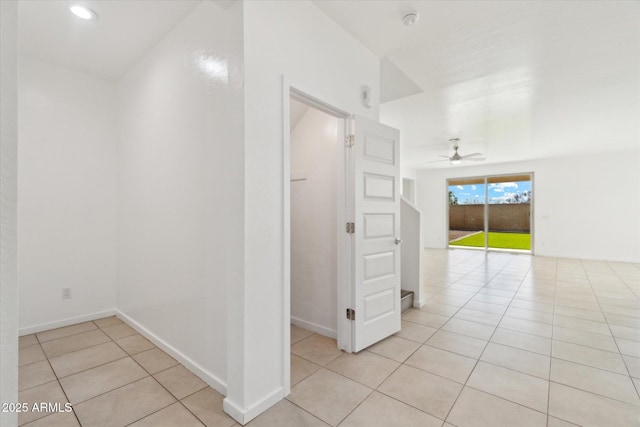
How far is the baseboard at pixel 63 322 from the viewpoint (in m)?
2.83

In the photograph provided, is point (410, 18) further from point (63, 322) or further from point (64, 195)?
point (63, 322)

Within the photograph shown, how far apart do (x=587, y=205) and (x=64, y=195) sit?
10280 mm

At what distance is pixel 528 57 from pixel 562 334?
9.08 feet

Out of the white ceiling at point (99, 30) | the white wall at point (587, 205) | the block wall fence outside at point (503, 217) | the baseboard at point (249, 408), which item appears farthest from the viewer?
the block wall fence outside at point (503, 217)

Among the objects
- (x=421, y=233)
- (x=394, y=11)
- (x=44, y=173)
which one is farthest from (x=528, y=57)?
(x=44, y=173)

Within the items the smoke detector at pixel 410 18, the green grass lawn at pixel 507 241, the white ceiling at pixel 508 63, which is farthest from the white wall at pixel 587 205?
the smoke detector at pixel 410 18

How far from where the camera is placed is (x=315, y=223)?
3016 millimetres

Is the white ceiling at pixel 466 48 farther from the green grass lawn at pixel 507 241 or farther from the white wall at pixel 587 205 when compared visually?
the green grass lawn at pixel 507 241

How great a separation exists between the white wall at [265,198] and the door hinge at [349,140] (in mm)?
521

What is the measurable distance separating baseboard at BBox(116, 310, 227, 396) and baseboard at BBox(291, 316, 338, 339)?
119 centimetres

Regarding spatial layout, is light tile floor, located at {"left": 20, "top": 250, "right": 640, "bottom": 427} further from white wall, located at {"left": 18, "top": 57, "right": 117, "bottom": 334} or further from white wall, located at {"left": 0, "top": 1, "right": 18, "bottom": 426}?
white wall, located at {"left": 0, "top": 1, "right": 18, "bottom": 426}

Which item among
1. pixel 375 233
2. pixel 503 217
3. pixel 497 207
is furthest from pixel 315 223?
pixel 503 217

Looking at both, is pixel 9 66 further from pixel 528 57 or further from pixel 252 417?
pixel 528 57

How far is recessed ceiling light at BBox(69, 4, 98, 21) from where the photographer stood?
2.12 meters
